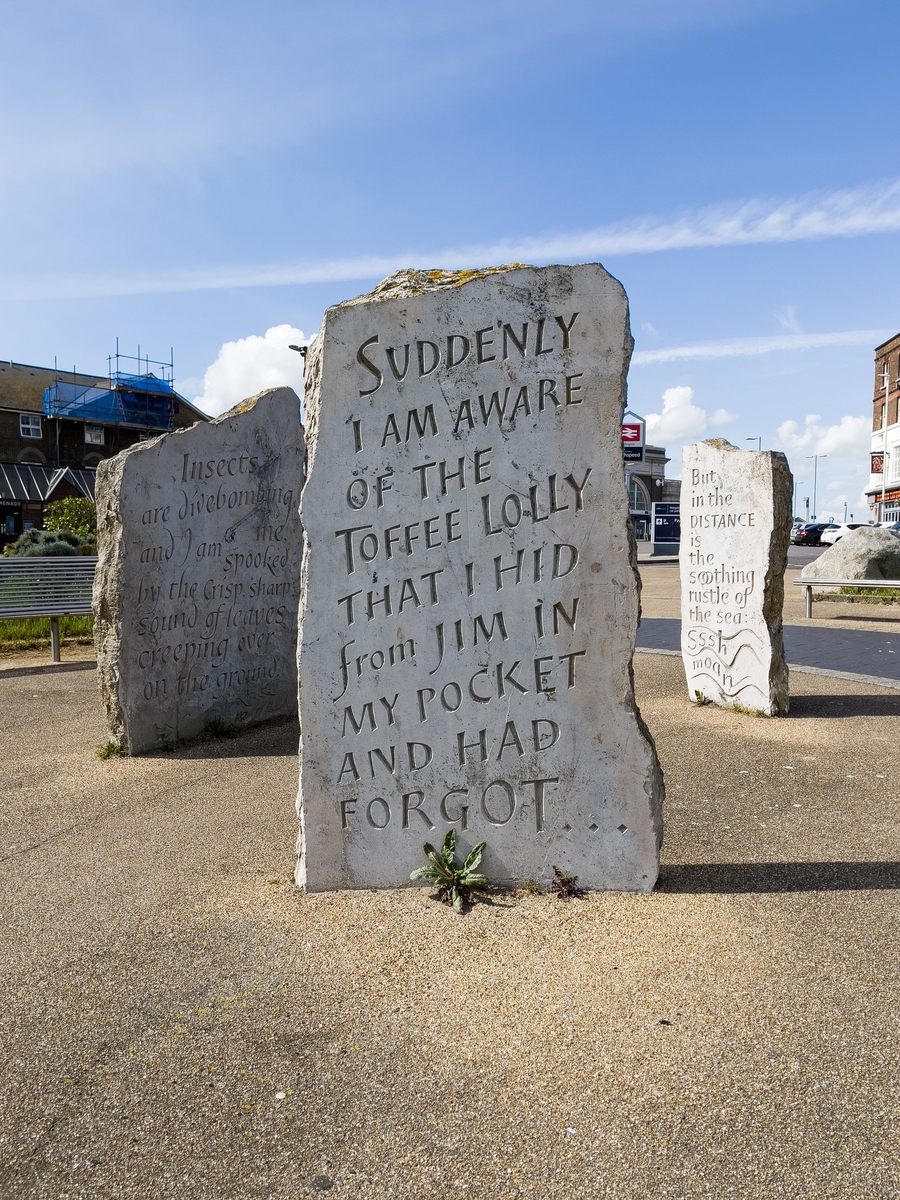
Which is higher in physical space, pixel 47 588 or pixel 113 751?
pixel 47 588

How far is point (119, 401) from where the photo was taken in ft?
149

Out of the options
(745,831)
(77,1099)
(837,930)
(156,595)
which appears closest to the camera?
(77,1099)

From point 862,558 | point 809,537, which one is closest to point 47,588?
point 862,558

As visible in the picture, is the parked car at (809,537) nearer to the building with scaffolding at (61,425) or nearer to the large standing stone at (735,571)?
the building with scaffolding at (61,425)

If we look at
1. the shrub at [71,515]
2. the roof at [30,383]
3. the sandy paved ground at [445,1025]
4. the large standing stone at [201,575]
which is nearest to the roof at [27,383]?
the roof at [30,383]

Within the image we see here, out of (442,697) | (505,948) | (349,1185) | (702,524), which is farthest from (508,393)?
(702,524)

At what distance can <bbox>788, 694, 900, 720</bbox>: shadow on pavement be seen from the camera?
24.7ft

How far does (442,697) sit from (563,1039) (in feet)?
4.77

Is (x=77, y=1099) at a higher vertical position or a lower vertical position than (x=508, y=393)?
lower

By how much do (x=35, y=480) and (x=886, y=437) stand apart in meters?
47.2

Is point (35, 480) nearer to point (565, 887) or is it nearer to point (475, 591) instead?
point (475, 591)

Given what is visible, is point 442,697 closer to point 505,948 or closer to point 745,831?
point 505,948

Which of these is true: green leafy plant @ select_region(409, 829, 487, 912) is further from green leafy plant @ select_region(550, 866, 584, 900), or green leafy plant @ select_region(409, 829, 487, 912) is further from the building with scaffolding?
the building with scaffolding

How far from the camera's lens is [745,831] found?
4.68 m
